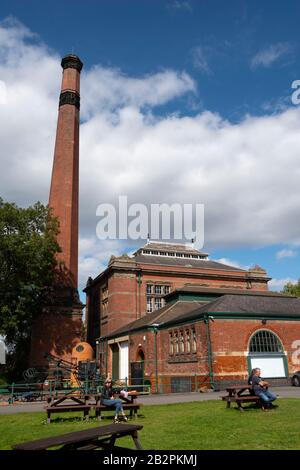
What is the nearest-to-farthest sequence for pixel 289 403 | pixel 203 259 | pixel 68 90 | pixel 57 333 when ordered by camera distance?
pixel 289 403 < pixel 57 333 < pixel 68 90 < pixel 203 259

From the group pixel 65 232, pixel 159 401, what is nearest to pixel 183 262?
pixel 65 232

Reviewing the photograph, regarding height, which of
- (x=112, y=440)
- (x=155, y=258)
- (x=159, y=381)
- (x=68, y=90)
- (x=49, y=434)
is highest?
(x=68, y=90)

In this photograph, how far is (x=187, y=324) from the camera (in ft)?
82.3

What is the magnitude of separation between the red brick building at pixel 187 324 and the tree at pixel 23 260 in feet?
27.0

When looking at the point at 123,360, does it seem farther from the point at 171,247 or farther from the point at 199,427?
the point at 199,427

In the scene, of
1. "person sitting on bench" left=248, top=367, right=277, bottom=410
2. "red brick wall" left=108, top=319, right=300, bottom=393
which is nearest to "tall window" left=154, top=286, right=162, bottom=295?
"red brick wall" left=108, top=319, right=300, bottom=393

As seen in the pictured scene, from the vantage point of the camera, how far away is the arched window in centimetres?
2323

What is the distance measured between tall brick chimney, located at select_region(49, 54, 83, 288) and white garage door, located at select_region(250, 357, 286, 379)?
670 inches

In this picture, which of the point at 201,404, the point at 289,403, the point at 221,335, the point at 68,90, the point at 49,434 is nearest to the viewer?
the point at 49,434

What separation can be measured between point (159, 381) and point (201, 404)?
13.7 m

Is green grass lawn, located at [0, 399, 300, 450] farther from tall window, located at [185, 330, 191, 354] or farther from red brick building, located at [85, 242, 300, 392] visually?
tall window, located at [185, 330, 191, 354]

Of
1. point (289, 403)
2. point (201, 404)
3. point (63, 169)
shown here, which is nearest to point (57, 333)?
point (63, 169)
